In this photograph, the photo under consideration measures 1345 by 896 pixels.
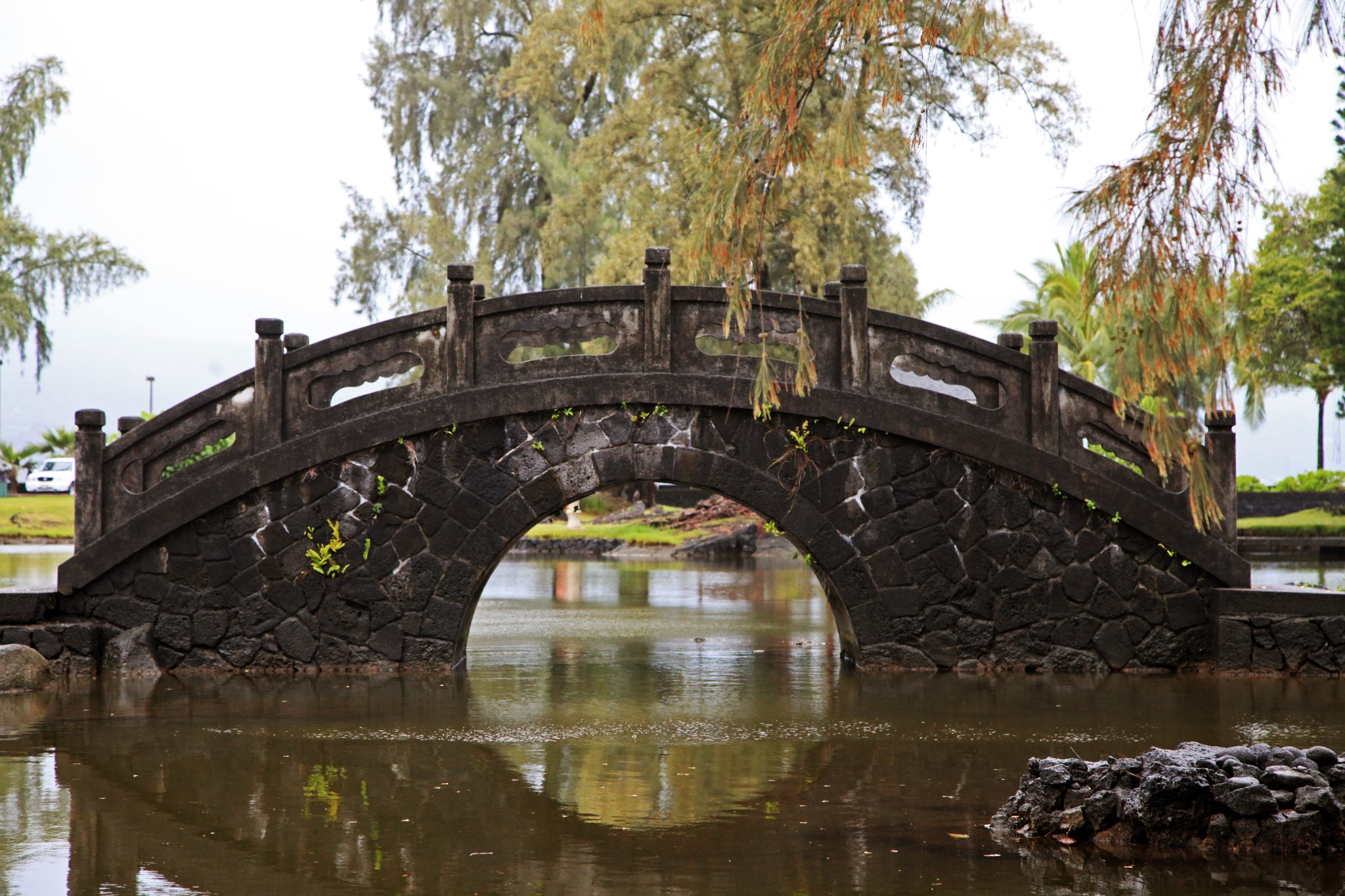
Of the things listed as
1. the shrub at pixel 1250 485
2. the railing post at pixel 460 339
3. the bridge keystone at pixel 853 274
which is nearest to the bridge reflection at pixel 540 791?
the railing post at pixel 460 339

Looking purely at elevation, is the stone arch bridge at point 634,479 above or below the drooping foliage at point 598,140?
below

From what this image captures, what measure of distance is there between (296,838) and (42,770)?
7.09ft

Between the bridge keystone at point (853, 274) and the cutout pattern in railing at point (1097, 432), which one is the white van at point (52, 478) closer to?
the bridge keystone at point (853, 274)

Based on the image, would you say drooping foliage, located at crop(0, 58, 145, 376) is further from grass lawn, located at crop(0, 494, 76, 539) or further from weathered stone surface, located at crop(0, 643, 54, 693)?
weathered stone surface, located at crop(0, 643, 54, 693)

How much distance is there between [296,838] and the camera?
568 centimetres

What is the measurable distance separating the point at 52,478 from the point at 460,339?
113ft

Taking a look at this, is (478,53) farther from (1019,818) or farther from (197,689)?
(1019,818)

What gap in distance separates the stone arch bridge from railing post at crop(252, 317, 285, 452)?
0.02m

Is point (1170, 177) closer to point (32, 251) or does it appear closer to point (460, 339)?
point (460, 339)

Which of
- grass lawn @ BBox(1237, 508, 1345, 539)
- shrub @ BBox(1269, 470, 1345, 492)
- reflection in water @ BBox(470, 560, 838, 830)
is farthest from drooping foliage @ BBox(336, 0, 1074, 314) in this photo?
shrub @ BBox(1269, 470, 1345, 492)

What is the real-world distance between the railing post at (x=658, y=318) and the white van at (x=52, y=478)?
3456 centimetres

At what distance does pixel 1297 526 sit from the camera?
3169 centimetres

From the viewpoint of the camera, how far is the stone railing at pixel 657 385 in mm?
10383

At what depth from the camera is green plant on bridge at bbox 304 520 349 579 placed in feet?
34.1
